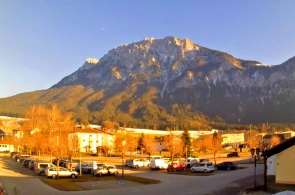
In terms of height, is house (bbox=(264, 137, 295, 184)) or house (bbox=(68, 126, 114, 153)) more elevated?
house (bbox=(264, 137, 295, 184))

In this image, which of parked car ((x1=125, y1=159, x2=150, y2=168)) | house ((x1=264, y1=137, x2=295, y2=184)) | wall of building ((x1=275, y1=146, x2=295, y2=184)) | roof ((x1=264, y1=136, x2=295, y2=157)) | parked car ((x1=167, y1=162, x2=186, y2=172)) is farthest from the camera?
parked car ((x1=125, y1=159, x2=150, y2=168))

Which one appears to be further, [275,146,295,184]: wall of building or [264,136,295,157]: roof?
[275,146,295,184]: wall of building

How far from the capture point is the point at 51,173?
4331 centimetres

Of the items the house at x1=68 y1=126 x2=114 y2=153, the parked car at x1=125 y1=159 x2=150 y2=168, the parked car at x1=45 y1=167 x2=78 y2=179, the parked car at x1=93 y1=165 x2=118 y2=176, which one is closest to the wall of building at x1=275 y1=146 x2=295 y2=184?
the parked car at x1=93 y1=165 x2=118 y2=176

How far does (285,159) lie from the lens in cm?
3067

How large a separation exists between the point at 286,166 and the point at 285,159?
0.64m

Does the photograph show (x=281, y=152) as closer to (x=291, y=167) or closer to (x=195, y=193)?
(x=291, y=167)

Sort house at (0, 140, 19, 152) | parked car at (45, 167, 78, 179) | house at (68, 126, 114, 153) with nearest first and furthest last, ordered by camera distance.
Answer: parked car at (45, 167, 78, 179) < house at (68, 126, 114, 153) < house at (0, 140, 19, 152)

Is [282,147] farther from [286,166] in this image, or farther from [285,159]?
[286,166]

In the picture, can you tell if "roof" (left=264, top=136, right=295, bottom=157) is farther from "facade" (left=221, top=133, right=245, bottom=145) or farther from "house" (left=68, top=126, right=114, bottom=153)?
"facade" (left=221, top=133, right=245, bottom=145)

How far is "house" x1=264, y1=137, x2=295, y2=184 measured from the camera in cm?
3039

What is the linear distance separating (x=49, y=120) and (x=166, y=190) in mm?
43122

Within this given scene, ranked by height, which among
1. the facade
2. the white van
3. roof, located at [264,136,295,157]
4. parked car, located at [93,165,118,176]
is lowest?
the facade

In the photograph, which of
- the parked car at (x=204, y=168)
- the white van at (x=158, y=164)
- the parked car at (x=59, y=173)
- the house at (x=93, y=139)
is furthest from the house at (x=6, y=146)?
the parked car at (x=204, y=168)
